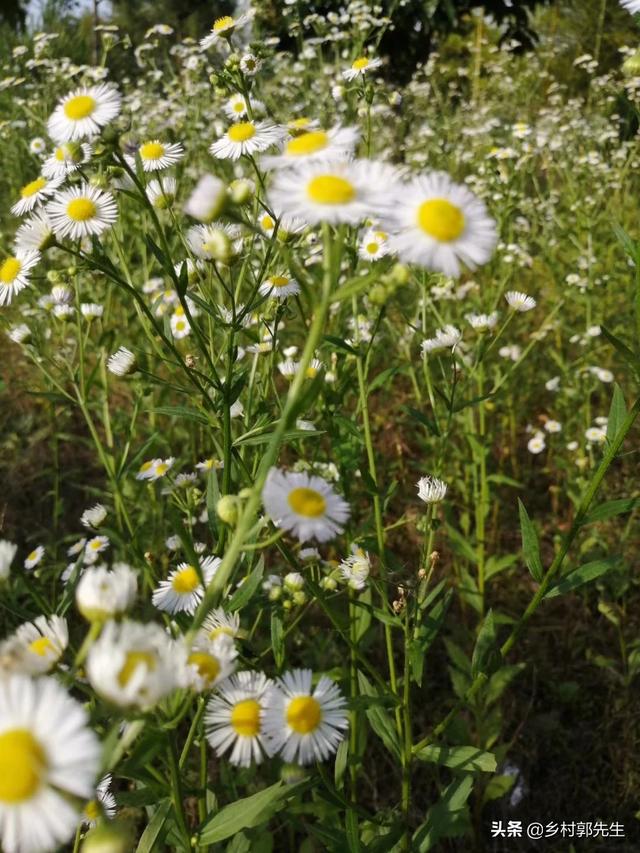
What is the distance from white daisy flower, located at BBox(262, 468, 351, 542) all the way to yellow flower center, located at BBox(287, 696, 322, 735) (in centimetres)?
22

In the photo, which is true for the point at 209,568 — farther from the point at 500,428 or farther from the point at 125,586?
the point at 500,428

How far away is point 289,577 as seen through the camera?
3.84ft

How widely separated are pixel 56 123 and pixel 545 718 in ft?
5.82

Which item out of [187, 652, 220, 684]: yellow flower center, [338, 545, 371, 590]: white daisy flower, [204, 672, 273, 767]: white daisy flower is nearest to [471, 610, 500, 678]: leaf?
[338, 545, 371, 590]: white daisy flower

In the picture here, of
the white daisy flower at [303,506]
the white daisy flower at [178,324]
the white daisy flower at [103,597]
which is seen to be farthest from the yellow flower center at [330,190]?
the white daisy flower at [178,324]

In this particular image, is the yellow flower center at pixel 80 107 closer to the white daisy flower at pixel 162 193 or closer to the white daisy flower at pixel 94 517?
the white daisy flower at pixel 162 193

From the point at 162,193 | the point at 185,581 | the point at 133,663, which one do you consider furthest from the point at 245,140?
the point at 133,663

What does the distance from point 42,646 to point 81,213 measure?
0.82m

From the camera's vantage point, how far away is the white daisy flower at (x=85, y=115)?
3.83 ft

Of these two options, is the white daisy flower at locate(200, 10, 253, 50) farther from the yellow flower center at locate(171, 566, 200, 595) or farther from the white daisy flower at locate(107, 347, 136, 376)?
the yellow flower center at locate(171, 566, 200, 595)

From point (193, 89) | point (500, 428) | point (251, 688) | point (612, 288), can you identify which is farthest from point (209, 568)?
point (193, 89)

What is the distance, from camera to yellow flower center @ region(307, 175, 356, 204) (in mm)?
752

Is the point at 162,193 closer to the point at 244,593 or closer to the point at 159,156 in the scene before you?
the point at 159,156

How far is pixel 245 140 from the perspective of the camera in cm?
136
